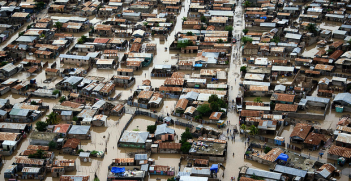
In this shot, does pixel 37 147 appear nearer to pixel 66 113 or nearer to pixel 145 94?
pixel 66 113

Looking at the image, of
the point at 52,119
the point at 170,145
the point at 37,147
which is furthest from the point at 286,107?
the point at 37,147

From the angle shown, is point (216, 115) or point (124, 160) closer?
point (124, 160)

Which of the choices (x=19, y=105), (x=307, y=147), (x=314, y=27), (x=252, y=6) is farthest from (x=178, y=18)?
(x=307, y=147)

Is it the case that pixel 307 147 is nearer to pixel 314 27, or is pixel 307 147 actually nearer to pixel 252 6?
pixel 314 27

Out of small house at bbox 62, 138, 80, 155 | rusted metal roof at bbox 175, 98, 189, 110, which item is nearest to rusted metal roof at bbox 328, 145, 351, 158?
rusted metal roof at bbox 175, 98, 189, 110

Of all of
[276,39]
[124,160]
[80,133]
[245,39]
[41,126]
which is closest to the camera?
[124,160]

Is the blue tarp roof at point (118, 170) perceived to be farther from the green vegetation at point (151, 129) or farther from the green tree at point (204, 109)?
the green tree at point (204, 109)
